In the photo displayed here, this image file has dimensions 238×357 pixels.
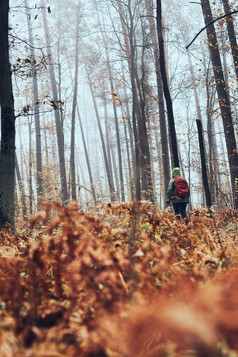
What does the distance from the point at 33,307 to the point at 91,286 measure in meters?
0.36

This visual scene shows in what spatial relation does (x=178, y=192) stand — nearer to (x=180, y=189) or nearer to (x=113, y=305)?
(x=180, y=189)

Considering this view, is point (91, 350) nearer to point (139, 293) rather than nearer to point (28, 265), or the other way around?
point (139, 293)

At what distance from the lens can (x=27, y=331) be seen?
1054 millimetres

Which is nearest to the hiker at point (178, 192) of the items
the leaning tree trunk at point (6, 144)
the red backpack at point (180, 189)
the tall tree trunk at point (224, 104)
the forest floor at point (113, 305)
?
the red backpack at point (180, 189)

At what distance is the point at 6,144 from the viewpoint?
507cm

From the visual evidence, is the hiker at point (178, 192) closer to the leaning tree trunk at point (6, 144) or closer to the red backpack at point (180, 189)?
the red backpack at point (180, 189)

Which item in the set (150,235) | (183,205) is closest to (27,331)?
(150,235)

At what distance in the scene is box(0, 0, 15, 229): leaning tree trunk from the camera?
496cm

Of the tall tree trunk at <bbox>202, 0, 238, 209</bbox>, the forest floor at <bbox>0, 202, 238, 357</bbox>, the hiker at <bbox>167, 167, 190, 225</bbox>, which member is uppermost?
the tall tree trunk at <bbox>202, 0, 238, 209</bbox>

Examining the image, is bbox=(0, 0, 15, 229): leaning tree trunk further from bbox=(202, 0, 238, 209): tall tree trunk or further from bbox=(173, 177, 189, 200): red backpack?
bbox=(202, 0, 238, 209): tall tree trunk

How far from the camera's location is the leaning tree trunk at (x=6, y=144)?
496 centimetres

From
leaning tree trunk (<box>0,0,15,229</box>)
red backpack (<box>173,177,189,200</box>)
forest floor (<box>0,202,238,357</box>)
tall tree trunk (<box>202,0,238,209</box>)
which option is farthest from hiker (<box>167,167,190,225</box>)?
forest floor (<box>0,202,238,357</box>)

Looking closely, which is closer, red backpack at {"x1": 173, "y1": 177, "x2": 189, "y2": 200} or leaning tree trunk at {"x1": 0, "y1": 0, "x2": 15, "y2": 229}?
leaning tree trunk at {"x1": 0, "y1": 0, "x2": 15, "y2": 229}

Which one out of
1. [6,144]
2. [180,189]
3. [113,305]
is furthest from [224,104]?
[113,305]
